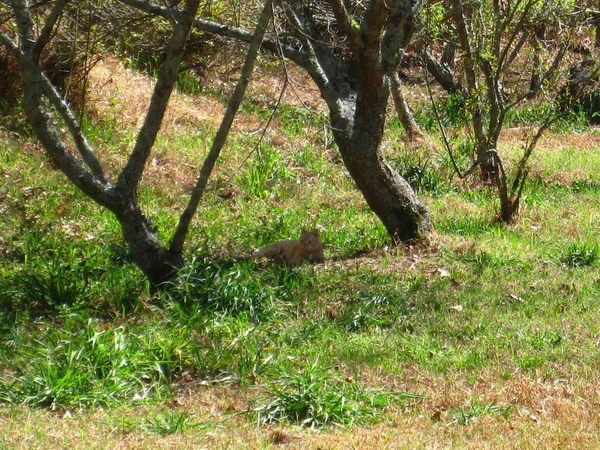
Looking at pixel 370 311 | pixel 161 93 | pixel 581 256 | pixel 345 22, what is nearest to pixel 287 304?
pixel 370 311

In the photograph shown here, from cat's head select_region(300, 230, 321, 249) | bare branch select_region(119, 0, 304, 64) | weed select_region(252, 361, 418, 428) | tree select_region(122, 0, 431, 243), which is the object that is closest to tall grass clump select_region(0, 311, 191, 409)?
weed select_region(252, 361, 418, 428)

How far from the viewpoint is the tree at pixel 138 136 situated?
7.75m

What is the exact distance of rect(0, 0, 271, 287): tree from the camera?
7750mm

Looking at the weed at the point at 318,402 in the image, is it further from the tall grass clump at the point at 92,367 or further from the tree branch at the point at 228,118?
the tree branch at the point at 228,118

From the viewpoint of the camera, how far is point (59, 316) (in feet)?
25.8

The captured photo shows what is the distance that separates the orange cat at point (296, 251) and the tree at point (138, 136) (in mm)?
1330

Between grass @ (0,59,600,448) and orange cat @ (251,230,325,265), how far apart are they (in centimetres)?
20

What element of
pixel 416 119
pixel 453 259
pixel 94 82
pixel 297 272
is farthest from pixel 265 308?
pixel 416 119

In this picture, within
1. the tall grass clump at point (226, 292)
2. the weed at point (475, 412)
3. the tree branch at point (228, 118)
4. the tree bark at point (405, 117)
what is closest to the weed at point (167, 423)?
the weed at point (475, 412)

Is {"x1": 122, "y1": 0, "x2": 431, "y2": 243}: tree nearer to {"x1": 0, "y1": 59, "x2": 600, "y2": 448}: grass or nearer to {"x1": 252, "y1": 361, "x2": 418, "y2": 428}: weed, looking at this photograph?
{"x1": 0, "y1": 59, "x2": 600, "y2": 448}: grass

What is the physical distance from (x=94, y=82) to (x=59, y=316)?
7.43 meters

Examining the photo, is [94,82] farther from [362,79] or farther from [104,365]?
[104,365]

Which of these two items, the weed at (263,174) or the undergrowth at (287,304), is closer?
the undergrowth at (287,304)

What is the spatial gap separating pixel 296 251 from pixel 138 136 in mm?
2092
